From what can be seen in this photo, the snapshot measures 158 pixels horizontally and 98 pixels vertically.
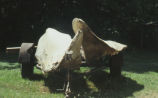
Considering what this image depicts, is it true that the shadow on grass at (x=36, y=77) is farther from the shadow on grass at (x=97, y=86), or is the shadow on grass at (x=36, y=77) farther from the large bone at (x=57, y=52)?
the large bone at (x=57, y=52)

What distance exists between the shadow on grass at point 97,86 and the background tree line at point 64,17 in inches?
294

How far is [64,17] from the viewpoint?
16.9m

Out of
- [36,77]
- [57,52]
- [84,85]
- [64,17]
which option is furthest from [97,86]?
[64,17]

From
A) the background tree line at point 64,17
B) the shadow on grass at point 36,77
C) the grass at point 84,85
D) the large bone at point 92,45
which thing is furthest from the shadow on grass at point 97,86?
the background tree line at point 64,17

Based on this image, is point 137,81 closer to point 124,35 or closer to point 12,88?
point 12,88

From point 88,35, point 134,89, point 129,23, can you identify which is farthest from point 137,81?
point 129,23

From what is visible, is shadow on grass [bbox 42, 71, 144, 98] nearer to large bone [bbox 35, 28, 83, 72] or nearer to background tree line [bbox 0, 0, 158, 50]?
large bone [bbox 35, 28, 83, 72]

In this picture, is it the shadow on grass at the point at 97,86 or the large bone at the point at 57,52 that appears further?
the shadow on grass at the point at 97,86

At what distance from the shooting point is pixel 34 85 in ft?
27.6

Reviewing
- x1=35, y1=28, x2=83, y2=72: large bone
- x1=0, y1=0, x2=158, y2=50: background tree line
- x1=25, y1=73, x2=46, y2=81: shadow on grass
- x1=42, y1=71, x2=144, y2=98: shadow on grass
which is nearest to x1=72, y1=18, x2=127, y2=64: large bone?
x1=35, y1=28, x2=83, y2=72: large bone

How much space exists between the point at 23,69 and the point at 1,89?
1.40 m

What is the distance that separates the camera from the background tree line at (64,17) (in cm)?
1645

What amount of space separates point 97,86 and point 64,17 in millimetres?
9020

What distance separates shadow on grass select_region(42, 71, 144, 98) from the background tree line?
7463 millimetres
